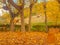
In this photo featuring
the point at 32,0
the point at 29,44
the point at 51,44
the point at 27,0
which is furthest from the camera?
the point at 27,0

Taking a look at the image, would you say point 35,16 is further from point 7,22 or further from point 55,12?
point 55,12

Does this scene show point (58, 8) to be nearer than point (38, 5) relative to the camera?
No

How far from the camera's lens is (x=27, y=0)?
92.0 feet

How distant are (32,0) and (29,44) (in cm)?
1801

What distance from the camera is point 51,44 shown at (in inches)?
287

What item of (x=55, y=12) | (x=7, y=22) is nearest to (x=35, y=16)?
(x=7, y=22)

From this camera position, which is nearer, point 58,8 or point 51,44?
point 51,44

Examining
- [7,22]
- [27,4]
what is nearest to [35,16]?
[7,22]

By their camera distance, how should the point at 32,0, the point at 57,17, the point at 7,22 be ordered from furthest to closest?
the point at 7,22 < the point at 57,17 < the point at 32,0

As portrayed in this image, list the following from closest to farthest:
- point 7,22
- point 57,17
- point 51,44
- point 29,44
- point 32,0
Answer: point 51,44
point 29,44
point 32,0
point 57,17
point 7,22

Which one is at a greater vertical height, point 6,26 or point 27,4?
point 27,4

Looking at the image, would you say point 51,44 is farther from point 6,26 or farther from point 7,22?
point 7,22

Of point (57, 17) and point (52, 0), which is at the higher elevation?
point (52, 0)

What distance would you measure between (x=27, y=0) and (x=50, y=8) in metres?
8.20
